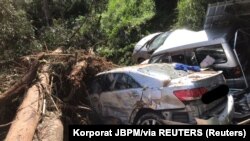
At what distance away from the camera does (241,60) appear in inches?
381

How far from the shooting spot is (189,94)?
755 centimetres

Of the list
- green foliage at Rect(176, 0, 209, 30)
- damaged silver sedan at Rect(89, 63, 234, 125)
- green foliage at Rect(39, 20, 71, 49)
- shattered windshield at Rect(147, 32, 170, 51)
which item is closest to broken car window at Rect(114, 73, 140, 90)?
damaged silver sedan at Rect(89, 63, 234, 125)

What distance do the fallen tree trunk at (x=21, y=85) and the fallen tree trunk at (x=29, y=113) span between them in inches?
8.0

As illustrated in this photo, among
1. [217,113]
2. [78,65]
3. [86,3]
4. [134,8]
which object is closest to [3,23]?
[78,65]

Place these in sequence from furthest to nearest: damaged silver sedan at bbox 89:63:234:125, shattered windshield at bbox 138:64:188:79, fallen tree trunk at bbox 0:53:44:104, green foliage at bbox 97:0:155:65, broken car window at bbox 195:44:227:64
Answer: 1. green foliage at bbox 97:0:155:65
2. broken car window at bbox 195:44:227:64
3. fallen tree trunk at bbox 0:53:44:104
4. shattered windshield at bbox 138:64:188:79
5. damaged silver sedan at bbox 89:63:234:125

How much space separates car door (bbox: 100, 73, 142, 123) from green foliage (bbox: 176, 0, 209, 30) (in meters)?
6.70

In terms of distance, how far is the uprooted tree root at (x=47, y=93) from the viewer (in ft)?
25.6

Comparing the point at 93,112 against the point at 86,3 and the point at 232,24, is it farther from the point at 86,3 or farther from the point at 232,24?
the point at 86,3

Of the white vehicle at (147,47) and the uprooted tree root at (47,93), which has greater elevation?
the white vehicle at (147,47)

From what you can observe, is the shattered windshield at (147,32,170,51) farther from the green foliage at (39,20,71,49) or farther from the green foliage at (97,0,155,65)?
the green foliage at (39,20,71,49)

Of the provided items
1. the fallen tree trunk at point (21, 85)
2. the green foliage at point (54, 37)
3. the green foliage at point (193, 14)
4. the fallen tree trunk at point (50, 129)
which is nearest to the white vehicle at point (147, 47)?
the green foliage at point (193, 14)

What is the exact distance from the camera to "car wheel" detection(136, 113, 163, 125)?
25.9ft

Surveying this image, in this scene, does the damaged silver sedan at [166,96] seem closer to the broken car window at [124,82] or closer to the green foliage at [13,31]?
the broken car window at [124,82]
